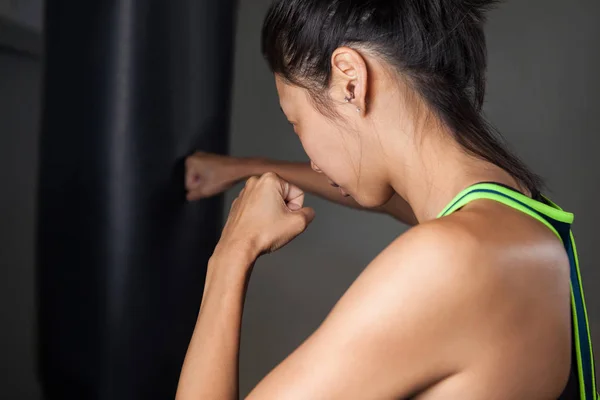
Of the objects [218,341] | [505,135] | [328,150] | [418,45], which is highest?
[418,45]

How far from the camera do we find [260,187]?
98cm

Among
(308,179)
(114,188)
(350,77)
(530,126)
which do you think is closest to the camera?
(350,77)

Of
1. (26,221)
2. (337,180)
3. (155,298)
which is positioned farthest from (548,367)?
(26,221)

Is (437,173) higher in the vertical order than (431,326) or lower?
higher

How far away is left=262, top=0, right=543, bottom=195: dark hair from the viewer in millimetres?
820

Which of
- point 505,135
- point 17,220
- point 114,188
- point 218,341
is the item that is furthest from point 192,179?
point 505,135

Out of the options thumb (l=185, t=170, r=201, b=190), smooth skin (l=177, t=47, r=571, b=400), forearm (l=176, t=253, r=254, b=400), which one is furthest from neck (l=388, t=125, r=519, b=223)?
thumb (l=185, t=170, r=201, b=190)

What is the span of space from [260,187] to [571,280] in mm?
384

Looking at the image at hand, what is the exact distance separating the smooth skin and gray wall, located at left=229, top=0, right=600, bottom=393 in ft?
6.89

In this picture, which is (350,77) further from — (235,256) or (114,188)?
(114,188)

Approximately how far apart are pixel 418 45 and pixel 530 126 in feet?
8.84

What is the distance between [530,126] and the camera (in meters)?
3.37

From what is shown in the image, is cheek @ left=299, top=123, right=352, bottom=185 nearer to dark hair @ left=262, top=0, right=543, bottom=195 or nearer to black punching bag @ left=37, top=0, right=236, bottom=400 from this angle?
dark hair @ left=262, top=0, right=543, bottom=195

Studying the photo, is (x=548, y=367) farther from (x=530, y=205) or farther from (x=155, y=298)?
(x=155, y=298)
